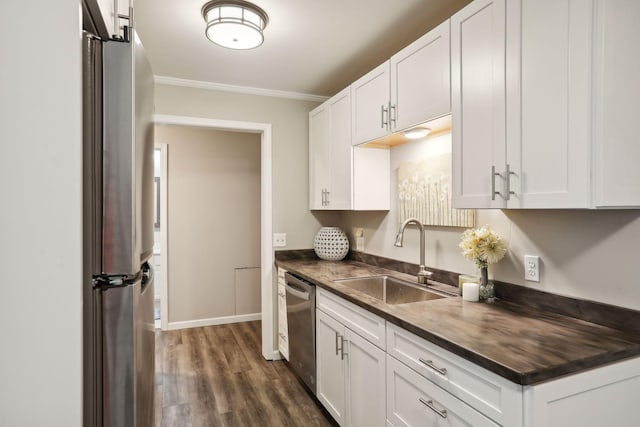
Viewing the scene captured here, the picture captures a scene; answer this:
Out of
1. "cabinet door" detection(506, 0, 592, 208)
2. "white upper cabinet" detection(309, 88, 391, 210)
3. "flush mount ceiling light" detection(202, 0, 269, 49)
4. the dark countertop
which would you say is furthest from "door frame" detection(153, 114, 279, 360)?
"cabinet door" detection(506, 0, 592, 208)

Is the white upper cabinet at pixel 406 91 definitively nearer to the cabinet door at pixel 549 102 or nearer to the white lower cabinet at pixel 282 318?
the cabinet door at pixel 549 102

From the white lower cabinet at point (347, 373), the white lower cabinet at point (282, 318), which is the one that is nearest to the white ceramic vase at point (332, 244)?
the white lower cabinet at point (282, 318)

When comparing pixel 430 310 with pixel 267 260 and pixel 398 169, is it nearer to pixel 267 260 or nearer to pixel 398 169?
pixel 398 169

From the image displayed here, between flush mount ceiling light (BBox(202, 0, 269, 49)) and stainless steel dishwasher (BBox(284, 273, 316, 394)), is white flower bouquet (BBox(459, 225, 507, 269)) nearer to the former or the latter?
stainless steel dishwasher (BBox(284, 273, 316, 394))

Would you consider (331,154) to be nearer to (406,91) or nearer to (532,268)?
(406,91)

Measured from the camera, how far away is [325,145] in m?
3.12

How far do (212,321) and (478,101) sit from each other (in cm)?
376

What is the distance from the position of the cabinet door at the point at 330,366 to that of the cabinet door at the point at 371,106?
3.94 feet

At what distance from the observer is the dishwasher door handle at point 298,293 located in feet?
8.47

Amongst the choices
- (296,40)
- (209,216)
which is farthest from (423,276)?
(209,216)

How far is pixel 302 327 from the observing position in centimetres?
268
